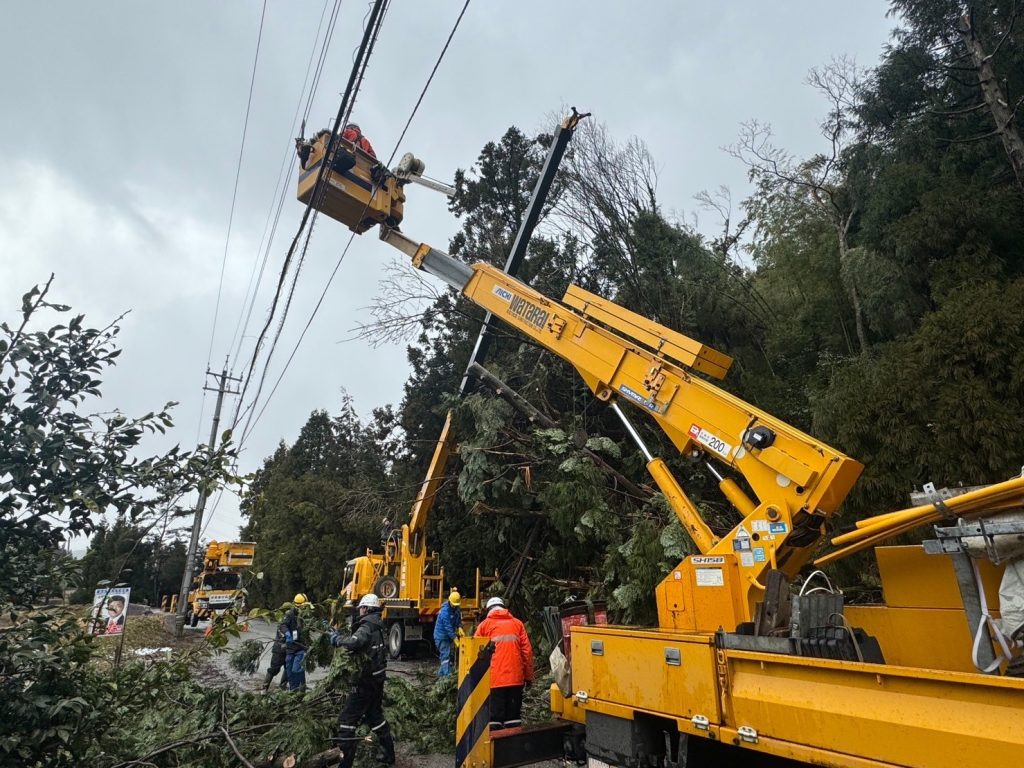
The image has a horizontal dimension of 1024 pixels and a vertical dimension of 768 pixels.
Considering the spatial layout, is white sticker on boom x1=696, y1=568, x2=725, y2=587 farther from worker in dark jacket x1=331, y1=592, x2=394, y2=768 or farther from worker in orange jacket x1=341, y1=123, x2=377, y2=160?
worker in orange jacket x1=341, y1=123, x2=377, y2=160

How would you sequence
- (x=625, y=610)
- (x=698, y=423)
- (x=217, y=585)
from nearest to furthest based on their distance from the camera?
(x=698, y=423) < (x=625, y=610) < (x=217, y=585)

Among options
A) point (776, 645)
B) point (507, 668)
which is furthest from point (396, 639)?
point (776, 645)

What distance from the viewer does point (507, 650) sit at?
19.0ft

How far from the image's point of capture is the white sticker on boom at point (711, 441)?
5.02 metres

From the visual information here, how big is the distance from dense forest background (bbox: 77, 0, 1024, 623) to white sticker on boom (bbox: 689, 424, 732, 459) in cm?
338

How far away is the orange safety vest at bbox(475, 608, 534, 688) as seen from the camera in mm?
5742

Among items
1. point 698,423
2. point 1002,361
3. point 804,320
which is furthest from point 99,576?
point 804,320

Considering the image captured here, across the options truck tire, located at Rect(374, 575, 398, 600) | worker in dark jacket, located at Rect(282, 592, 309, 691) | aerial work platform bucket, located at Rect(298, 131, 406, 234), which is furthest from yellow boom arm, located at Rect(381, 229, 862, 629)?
truck tire, located at Rect(374, 575, 398, 600)

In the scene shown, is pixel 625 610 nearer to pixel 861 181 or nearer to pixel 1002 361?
pixel 1002 361

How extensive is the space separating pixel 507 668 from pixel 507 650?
0.16m

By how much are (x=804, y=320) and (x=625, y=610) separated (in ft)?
25.4

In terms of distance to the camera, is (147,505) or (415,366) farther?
(415,366)

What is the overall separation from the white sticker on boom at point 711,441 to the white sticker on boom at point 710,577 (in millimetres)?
969

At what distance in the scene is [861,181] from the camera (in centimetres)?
1163
